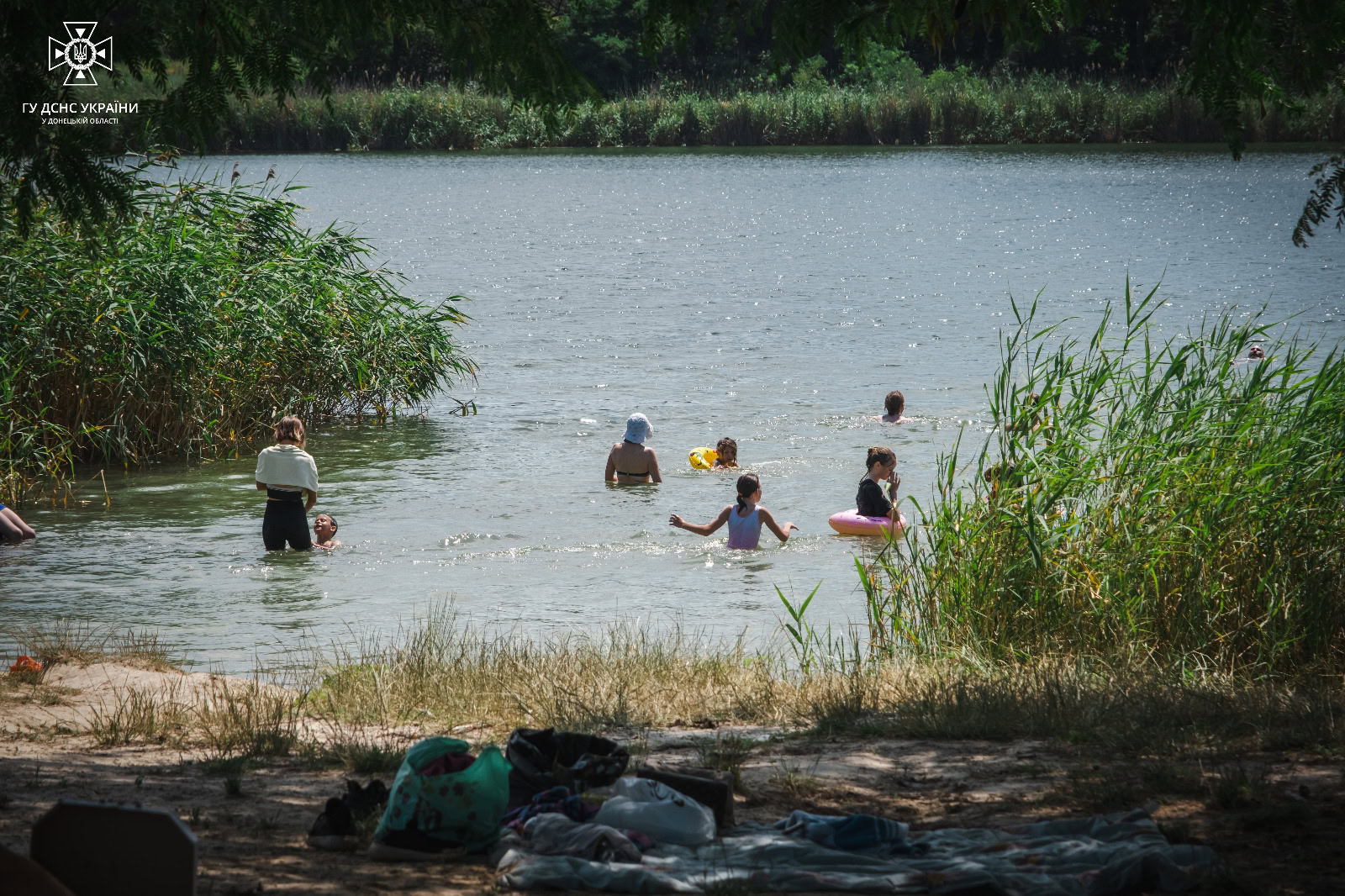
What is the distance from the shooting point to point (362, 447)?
17375 millimetres

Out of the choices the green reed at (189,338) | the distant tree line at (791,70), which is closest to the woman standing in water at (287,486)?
the green reed at (189,338)

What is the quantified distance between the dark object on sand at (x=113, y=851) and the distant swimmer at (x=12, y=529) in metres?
9.55

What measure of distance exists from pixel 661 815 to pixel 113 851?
1.99 m

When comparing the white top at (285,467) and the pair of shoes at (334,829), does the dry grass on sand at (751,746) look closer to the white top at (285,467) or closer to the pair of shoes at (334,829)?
the pair of shoes at (334,829)

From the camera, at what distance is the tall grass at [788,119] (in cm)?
Answer: 6181

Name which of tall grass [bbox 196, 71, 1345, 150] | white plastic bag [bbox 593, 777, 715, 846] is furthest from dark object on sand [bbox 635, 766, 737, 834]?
tall grass [bbox 196, 71, 1345, 150]

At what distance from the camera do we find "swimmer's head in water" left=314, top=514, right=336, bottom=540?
1285 cm

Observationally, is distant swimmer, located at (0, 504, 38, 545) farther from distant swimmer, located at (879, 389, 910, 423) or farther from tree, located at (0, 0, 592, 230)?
distant swimmer, located at (879, 389, 910, 423)

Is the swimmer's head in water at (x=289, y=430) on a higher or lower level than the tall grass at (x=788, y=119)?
lower

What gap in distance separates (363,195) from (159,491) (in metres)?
41.0

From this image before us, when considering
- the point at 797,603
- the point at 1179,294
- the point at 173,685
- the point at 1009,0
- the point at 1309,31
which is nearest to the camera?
the point at 1309,31

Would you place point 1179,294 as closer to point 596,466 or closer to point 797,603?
point 596,466

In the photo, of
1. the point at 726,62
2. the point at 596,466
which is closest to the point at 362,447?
the point at 596,466

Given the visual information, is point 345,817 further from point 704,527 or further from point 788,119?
point 788,119
